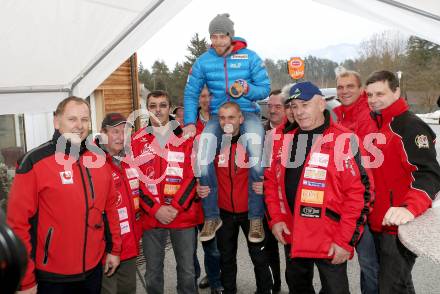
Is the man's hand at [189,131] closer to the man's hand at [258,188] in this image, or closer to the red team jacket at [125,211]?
the red team jacket at [125,211]

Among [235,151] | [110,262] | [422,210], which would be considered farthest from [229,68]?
[422,210]

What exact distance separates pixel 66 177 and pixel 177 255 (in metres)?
1.53

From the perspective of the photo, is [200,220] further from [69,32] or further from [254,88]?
[69,32]

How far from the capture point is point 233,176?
394 cm

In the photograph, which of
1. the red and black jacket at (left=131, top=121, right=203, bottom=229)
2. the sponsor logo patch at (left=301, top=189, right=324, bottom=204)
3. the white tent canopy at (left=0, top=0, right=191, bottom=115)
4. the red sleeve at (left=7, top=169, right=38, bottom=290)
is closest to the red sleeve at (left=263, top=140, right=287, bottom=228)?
the sponsor logo patch at (left=301, top=189, right=324, bottom=204)

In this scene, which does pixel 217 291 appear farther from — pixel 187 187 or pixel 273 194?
pixel 273 194

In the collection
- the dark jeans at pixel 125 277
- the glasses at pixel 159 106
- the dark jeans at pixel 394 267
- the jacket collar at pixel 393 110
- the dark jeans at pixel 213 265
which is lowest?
the dark jeans at pixel 213 265

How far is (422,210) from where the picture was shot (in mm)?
2006

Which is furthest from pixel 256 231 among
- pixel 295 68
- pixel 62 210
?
pixel 295 68

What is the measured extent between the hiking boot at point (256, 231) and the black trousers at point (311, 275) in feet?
1.39

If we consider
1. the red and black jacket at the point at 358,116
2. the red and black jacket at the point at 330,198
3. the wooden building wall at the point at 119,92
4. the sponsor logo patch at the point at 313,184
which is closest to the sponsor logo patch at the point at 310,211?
the red and black jacket at the point at 330,198

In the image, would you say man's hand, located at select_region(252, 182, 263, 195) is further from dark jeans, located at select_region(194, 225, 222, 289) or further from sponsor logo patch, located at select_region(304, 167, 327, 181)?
dark jeans, located at select_region(194, 225, 222, 289)

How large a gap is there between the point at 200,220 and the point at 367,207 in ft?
5.54

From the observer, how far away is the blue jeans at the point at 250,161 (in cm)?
383
